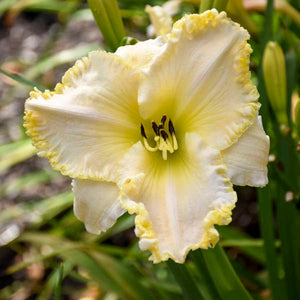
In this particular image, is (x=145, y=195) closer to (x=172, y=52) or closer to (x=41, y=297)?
(x=172, y=52)

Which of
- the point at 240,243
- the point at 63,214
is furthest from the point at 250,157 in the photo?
the point at 63,214

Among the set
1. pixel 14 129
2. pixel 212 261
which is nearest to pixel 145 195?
pixel 212 261

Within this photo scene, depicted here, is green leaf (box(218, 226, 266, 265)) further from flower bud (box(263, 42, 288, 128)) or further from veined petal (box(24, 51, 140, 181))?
veined petal (box(24, 51, 140, 181))

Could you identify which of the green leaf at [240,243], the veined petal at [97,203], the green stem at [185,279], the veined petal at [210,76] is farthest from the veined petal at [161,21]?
the green leaf at [240,243]

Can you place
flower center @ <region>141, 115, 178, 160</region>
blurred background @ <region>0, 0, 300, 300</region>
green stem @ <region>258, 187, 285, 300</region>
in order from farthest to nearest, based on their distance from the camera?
blurred background @ <region>0, 0, 300, 300</region> → green stem @ <region>258, 187, 285, 300</region> → flower center @ <region>141, 115, 178, 160</region>

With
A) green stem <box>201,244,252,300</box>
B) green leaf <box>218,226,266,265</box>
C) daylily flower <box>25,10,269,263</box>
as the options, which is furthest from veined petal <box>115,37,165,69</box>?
green leaf <box>218,226,266,265</box>

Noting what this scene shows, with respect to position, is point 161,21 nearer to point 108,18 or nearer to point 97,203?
point 108,18
